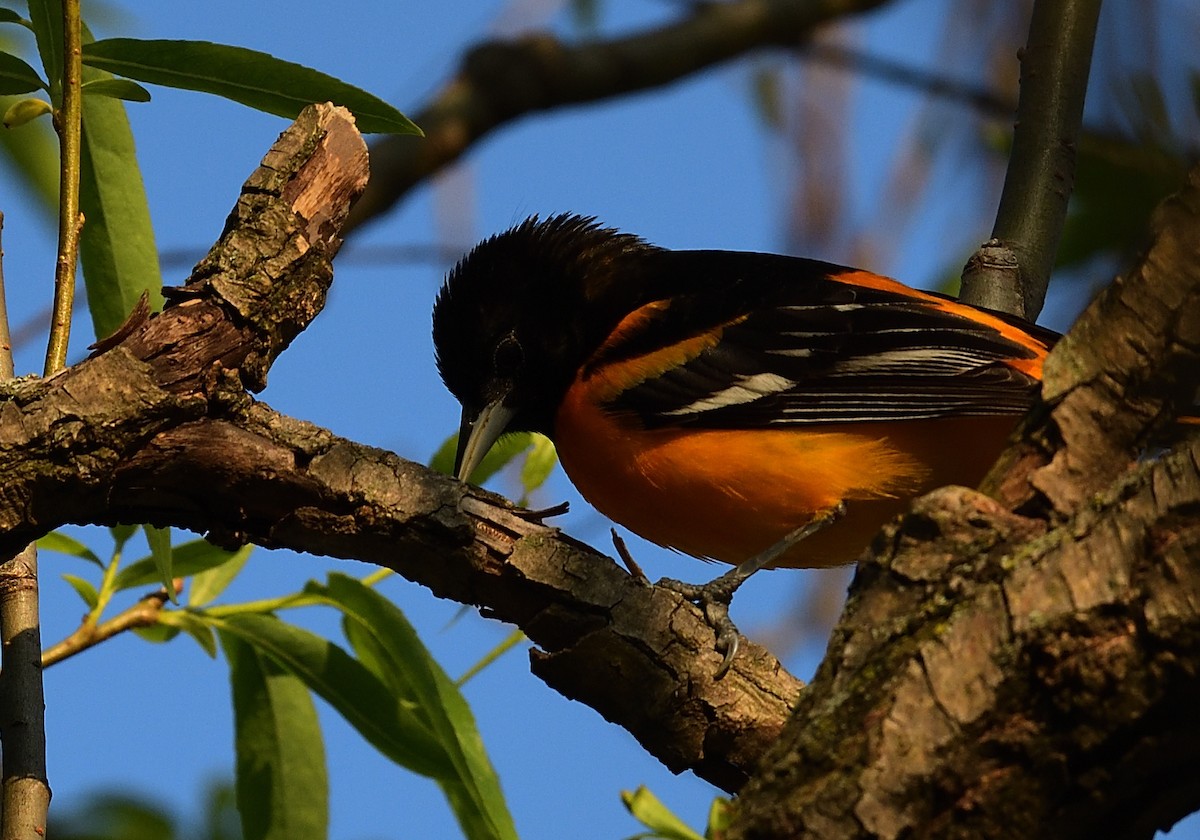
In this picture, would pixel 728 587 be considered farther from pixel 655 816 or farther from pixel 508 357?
pixel 508 357

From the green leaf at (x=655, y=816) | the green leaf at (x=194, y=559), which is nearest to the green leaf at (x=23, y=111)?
the green leaf at (x=194, y=559)

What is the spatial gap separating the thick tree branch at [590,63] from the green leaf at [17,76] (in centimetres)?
411

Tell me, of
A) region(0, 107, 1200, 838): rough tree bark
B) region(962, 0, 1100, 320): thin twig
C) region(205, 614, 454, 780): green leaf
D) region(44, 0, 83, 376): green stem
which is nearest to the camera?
region(0, 107, 1200, 838): rough tree bark

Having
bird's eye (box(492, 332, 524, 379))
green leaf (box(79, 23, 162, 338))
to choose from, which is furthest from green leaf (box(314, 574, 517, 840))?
bird's eye (box(492, 332, 524, 379))

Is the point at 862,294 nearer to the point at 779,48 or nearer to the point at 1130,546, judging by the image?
the point at 1130,546

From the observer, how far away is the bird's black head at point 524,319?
4980 mm

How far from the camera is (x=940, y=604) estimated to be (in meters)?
1.84

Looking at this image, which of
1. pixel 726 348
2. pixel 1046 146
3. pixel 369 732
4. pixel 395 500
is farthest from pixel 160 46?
pixel 1046 146

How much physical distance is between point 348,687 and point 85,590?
26.3 inches

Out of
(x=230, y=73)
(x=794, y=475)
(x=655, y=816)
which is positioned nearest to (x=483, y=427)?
(x=794, y=475)

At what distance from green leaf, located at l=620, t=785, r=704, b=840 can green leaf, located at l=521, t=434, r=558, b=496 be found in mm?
1361

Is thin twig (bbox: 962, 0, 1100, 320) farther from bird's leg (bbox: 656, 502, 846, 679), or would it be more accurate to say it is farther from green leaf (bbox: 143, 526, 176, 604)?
green leaf (bbox: 143, 526, 176, 604)

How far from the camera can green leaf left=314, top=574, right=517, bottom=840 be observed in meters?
3.09

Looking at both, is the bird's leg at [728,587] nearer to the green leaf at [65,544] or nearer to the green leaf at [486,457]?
the green leaf at [486,457]
